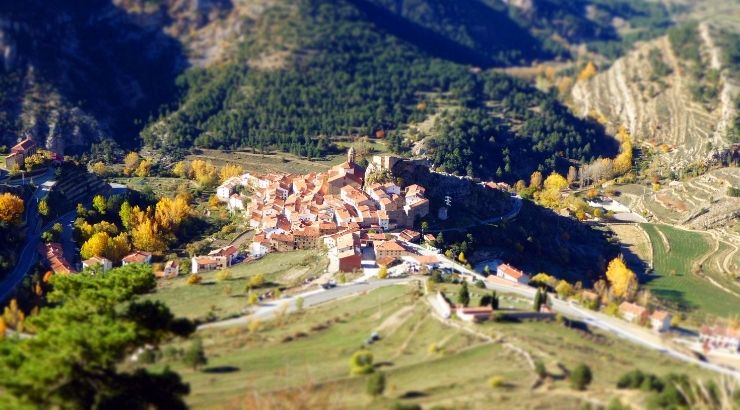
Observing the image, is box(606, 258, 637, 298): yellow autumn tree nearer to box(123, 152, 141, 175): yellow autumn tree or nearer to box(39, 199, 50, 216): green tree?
box(39, 199, 50, 216): green tree

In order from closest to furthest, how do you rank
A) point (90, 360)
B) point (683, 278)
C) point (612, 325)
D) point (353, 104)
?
point (90, 360) → point (612, 325) → point (683, 278) → point (353, 104)

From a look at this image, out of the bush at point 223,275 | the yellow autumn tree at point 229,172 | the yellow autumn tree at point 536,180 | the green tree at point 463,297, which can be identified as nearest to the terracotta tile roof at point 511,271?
the green tree at point 463,297

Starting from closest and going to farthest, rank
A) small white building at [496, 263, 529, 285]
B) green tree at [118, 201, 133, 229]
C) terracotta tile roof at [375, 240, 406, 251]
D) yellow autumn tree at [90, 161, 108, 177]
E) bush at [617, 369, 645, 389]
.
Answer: bush at [617, 369, 645, 389], small white building at [496, 263, 529, 285], terracotta tile roof at [375, 240, 406, 251], green tree at [118, 201, 133, 229], yellow autumn tree at [90, 161, 108, 177]

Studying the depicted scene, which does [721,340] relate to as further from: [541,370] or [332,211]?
[332,211]

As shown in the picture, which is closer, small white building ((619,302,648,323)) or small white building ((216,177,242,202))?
small white building ((619,302,648,323))

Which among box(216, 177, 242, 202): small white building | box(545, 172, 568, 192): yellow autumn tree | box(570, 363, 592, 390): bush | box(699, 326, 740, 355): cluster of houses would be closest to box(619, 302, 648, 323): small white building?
box(699, 326, 740, 355): cluster of houses

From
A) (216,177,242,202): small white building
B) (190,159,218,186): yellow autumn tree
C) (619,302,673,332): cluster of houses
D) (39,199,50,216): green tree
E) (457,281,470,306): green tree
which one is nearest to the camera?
(457,281,470,306): green tree

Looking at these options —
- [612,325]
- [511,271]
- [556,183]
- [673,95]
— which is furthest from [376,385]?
[673,95]
